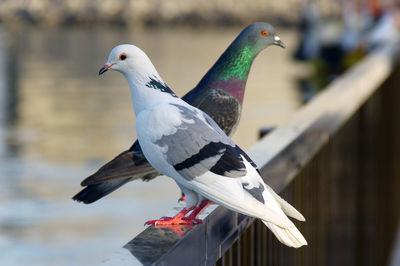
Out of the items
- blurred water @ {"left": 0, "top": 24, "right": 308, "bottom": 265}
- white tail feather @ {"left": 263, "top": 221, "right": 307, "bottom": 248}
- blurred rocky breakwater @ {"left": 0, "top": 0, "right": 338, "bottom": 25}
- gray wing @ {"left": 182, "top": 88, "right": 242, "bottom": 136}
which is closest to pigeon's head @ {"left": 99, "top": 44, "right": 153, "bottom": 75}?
white tail feather @ {"left": 263, "top": 221, "right": 307, "bottom": 248}

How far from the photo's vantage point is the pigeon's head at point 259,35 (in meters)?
3.59

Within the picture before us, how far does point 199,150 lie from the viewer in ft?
9.03

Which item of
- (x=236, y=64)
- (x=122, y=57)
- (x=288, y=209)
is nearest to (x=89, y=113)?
(x=236, y=64)

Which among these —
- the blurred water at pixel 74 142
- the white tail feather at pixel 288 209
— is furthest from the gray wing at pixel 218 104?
the blurred water at pixel 74 142

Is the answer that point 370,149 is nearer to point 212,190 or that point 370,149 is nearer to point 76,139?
point 212,190

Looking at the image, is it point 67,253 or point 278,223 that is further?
point 67,253

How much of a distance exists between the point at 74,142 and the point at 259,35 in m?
→ 22.0

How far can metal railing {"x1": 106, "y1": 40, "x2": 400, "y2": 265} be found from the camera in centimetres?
281

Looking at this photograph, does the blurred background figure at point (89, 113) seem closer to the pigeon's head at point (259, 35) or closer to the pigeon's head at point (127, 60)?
the pigeon's head at point (259, 35)

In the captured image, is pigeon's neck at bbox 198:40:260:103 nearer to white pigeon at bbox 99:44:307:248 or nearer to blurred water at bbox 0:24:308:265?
white pigeon at bbox 99:44:307:248

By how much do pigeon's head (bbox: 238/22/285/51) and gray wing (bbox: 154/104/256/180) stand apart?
0.79m

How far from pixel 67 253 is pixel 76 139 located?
12.3 meters

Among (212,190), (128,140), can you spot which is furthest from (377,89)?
(128,140)

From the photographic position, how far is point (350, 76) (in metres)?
6.21
